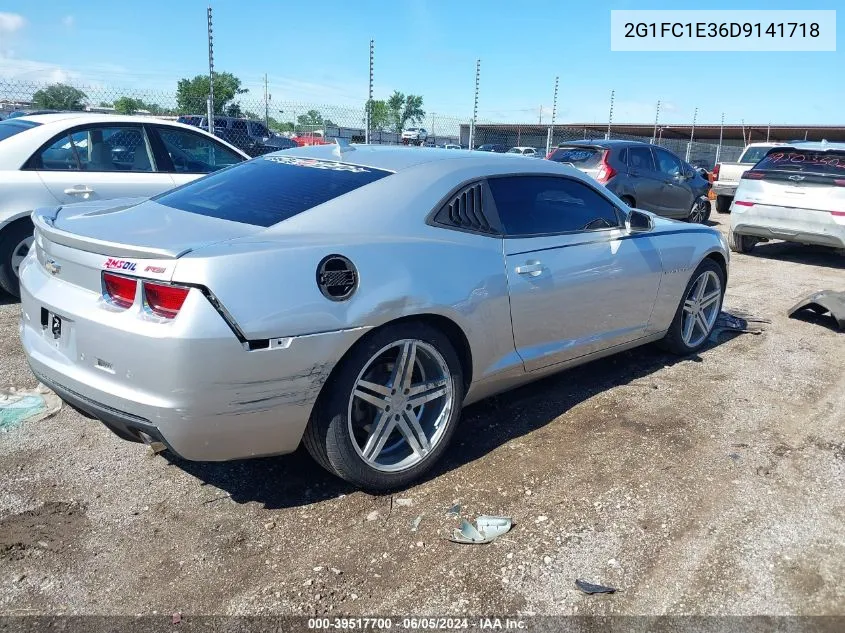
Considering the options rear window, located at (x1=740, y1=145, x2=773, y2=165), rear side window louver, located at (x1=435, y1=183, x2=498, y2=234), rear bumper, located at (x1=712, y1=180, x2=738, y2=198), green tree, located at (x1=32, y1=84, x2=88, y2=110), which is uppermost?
green tree, located at (x1=32, y1=84, x2=88, y2=110)

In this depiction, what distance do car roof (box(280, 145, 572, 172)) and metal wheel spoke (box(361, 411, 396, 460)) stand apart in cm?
120

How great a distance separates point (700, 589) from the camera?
250 centimetres

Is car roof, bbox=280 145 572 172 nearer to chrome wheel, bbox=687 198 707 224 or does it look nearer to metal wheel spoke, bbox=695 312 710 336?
metal wheel spoke, bbox=695 312 710 336

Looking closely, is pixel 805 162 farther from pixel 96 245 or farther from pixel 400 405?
pixel 96 245

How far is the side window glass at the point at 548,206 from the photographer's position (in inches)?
142

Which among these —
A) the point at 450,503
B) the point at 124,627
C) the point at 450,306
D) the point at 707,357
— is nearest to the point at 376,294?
the point at 450,306

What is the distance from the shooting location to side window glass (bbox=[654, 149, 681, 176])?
11.1m

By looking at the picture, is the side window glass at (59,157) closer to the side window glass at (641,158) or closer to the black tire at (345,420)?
the black tire at (345,420)

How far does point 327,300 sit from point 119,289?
774 millimetres

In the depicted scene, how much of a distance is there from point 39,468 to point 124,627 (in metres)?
1.31

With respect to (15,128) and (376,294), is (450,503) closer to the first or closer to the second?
(376,294)

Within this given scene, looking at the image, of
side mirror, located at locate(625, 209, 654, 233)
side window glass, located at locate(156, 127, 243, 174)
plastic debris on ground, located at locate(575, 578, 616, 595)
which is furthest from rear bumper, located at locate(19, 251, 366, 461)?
side window glass, located at locate(156, 127, 243, 174)

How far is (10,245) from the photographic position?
5.59 m

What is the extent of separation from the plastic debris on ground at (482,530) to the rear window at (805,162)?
26.5ft
